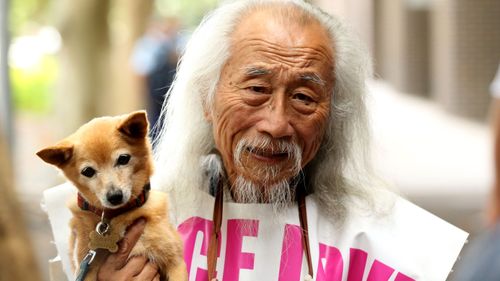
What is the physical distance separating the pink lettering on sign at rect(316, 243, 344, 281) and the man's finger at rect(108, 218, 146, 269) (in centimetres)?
67

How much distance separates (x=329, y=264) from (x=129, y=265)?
27.5 inches

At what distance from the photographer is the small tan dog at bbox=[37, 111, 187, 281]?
1.98 metres

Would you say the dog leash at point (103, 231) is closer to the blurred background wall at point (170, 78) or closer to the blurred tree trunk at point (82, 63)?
the blurred background wall at point (170, 78)

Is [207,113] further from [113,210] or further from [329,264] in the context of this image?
[113,210]

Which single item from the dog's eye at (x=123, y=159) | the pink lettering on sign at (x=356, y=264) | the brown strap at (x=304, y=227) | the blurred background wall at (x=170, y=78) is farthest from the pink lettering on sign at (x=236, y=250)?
the dog's eye at (x=123, y=159)

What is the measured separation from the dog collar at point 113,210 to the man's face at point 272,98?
0.55 m

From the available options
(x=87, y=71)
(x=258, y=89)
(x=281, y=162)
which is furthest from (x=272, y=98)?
(x=87, y=71)

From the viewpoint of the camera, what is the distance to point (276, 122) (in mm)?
2586

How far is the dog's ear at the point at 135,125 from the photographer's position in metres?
1.99

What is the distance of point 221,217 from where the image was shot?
2756 mm

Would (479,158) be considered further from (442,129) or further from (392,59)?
(392,59)

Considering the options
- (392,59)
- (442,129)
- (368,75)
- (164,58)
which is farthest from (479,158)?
(392,59)

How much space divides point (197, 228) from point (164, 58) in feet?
26.0

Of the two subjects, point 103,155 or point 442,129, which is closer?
point 103,155
